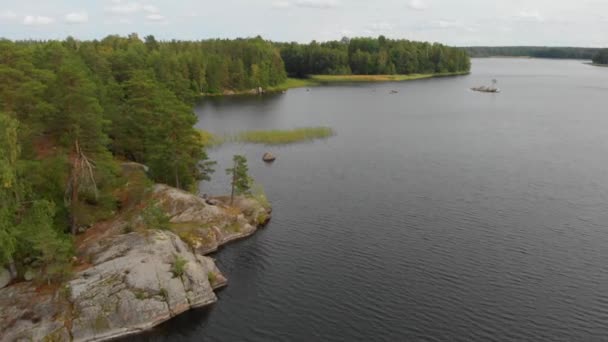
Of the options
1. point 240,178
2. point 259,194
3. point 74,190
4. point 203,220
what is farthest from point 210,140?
point 74,190

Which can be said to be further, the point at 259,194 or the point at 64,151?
the point at 259,194

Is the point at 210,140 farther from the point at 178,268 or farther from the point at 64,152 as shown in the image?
the point at 178,268

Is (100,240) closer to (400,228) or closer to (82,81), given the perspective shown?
(82,81)

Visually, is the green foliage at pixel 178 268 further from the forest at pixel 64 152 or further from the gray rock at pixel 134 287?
the forest at pixel 64 152

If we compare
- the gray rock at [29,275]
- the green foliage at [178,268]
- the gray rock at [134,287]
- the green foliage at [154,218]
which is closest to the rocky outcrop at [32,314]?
the gray rock at [29,275]

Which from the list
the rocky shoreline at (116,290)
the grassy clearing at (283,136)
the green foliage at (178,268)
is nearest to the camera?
the rocky shoreline at (116,290)

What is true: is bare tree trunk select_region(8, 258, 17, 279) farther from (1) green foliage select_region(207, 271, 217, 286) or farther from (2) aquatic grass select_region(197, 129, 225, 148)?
(2) aquatic grass select_region(197, 129, 225, 148)
